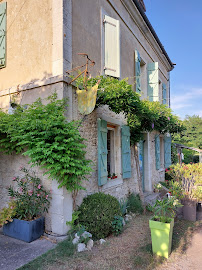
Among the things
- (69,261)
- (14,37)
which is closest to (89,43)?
(14,37)

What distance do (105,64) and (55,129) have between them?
274 cm

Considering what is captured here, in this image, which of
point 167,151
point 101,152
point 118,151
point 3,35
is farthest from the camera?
point 167,151

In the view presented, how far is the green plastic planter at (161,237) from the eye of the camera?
302 centimetres

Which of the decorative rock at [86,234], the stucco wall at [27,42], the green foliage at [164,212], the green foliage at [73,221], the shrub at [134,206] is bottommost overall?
the shrub at [134,206]

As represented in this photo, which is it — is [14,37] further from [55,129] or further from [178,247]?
[178,247]

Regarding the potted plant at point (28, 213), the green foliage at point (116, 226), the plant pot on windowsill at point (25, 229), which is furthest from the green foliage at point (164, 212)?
the plant pot on windowsill at point (25, 229)

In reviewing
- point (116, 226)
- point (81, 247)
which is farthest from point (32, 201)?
point (116, 226)

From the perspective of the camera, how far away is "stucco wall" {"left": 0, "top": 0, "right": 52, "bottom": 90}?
419 cm

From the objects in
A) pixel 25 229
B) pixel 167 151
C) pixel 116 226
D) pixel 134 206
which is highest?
pixel 167 151

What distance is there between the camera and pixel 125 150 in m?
5.75

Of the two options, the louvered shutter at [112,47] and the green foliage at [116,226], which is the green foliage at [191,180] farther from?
the louvered shutter at [112,47]

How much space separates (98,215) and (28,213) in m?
1.29

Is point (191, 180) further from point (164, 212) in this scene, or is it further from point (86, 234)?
point (86, 234)

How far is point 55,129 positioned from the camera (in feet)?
10.9
